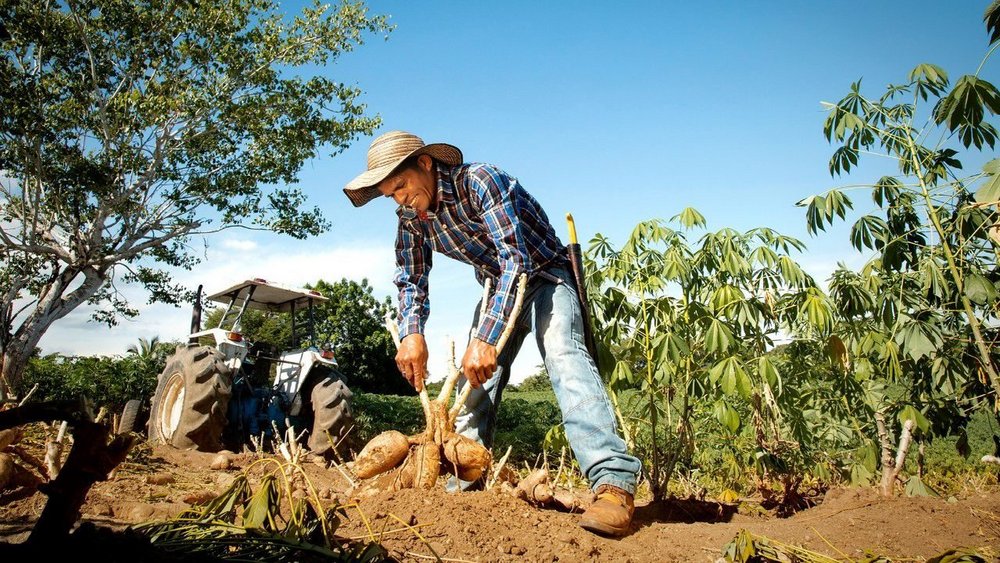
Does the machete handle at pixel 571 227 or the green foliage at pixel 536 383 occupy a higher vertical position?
the green foliage at pixel 536 383

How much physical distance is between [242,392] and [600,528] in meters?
4.91

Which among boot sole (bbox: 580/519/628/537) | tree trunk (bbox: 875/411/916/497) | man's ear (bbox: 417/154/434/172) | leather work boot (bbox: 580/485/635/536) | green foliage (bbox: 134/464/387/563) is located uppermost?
man's ear (bbox: 417/154/434/172)

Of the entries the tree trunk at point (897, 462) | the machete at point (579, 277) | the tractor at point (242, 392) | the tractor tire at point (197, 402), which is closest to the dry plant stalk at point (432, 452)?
the machete at point (579, 277)

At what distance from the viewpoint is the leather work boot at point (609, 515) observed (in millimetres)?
1763

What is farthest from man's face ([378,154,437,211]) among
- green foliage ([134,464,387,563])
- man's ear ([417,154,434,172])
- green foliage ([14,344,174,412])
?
green foliage ([14,344,174,412])

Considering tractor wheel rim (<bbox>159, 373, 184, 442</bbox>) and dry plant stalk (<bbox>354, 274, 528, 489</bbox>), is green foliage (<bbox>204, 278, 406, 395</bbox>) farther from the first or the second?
dry plant stalk (<bbox>354, 274, 528, 489</bbox>)

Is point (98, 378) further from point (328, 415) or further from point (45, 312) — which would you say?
point (328, 415)

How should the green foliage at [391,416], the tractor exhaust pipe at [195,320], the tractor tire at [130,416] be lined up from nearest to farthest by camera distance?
the tractor tire at [130,416]
the tractor exhaust pipe at [195,320]
the green foliage at [391,416]

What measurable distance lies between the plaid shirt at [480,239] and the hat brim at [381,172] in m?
0.05

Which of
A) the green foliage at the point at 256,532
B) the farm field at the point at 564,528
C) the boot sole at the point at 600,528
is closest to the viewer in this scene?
the green foliage at the point at 256,532

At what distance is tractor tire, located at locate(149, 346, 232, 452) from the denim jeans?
10.2 ft

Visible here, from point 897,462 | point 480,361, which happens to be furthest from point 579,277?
point 897,462

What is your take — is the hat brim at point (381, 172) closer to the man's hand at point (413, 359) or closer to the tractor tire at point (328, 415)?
the man's hand at point (413, 359)

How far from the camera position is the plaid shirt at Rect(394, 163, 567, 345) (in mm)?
2209
